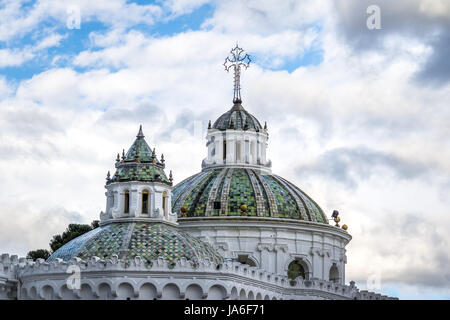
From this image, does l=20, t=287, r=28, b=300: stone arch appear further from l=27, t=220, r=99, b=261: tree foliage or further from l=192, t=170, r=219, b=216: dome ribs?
l=27, t=220, r=99, b=261: tree foliage

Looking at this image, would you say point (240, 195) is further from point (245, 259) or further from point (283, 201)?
point (245, 259)

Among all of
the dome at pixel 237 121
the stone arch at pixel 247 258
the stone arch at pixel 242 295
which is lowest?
the stone arch at pixel 242 295

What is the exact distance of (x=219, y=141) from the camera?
109312 mm

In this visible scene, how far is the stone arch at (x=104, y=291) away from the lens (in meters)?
77.6

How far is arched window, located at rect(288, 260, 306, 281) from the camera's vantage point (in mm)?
101994

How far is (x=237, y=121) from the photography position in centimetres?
11000

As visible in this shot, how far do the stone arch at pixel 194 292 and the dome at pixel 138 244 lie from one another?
1.68m

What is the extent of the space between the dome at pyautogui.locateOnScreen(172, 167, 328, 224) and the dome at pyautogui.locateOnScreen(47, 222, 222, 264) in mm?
16894

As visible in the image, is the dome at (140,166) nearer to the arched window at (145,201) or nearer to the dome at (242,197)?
the arched window at (145,201)

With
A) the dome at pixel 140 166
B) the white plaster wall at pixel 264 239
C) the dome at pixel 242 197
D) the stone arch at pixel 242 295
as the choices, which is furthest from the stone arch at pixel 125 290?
the dome at pixel 242 197
